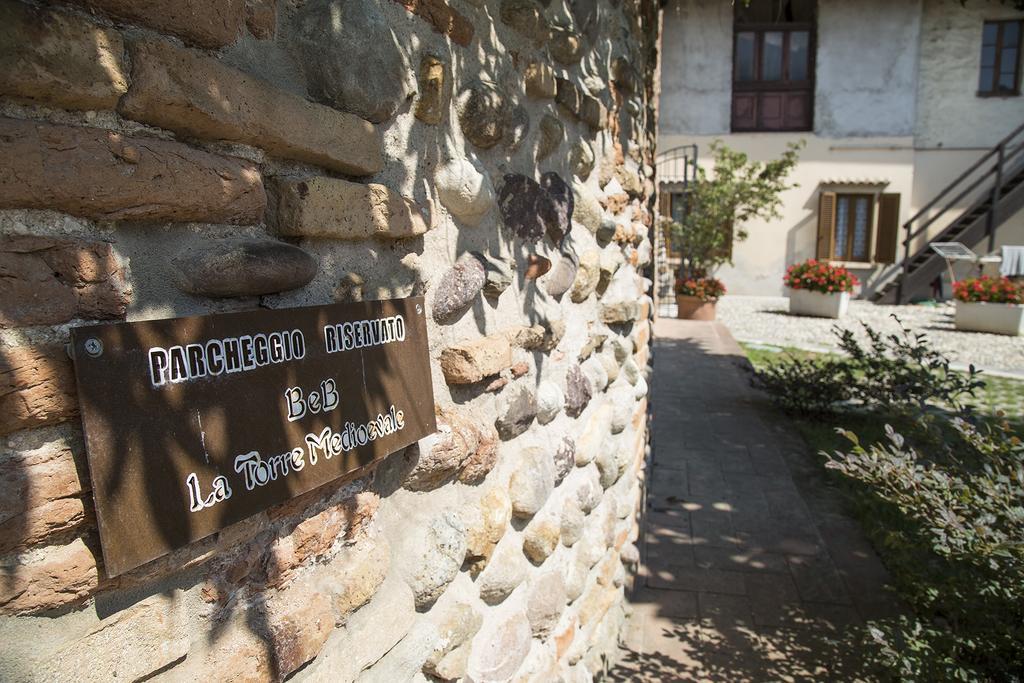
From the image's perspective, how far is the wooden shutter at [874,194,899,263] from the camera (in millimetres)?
14477

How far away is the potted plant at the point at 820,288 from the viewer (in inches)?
441

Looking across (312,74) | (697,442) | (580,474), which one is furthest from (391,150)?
(697,442)

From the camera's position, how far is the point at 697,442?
5.02m

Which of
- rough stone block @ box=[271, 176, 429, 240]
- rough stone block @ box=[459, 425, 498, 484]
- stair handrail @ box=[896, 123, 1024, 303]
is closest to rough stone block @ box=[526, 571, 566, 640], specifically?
rough stone block @ box=[459, 425, 498, 484]

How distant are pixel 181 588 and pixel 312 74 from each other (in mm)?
710

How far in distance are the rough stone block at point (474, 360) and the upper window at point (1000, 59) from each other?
1698 centimetres

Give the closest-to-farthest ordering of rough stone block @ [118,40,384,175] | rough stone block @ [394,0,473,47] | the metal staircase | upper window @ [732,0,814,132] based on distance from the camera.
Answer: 1. rough stone block @ [118,40,384,175]
2. rough stone block @ [394,0,473,47]
3. the metal staircase
4. upper window @ [732,0,814,132]

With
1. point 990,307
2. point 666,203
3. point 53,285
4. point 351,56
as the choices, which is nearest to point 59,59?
point 53,285

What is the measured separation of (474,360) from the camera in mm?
1357

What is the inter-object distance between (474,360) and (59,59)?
846 millimetres

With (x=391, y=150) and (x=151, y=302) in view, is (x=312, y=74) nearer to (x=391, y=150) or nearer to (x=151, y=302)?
(x=391, y=150)

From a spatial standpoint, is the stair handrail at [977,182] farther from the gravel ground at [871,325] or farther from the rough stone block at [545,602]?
the rough stone block at [545,602]

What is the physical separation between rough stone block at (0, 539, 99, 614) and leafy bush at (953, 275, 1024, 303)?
1143cm

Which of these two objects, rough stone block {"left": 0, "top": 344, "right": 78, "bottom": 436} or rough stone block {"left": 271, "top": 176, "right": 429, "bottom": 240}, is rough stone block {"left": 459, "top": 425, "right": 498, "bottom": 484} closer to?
rough stone block {"left": 271, "top": 176, "right": 429, "bottom": 240}
